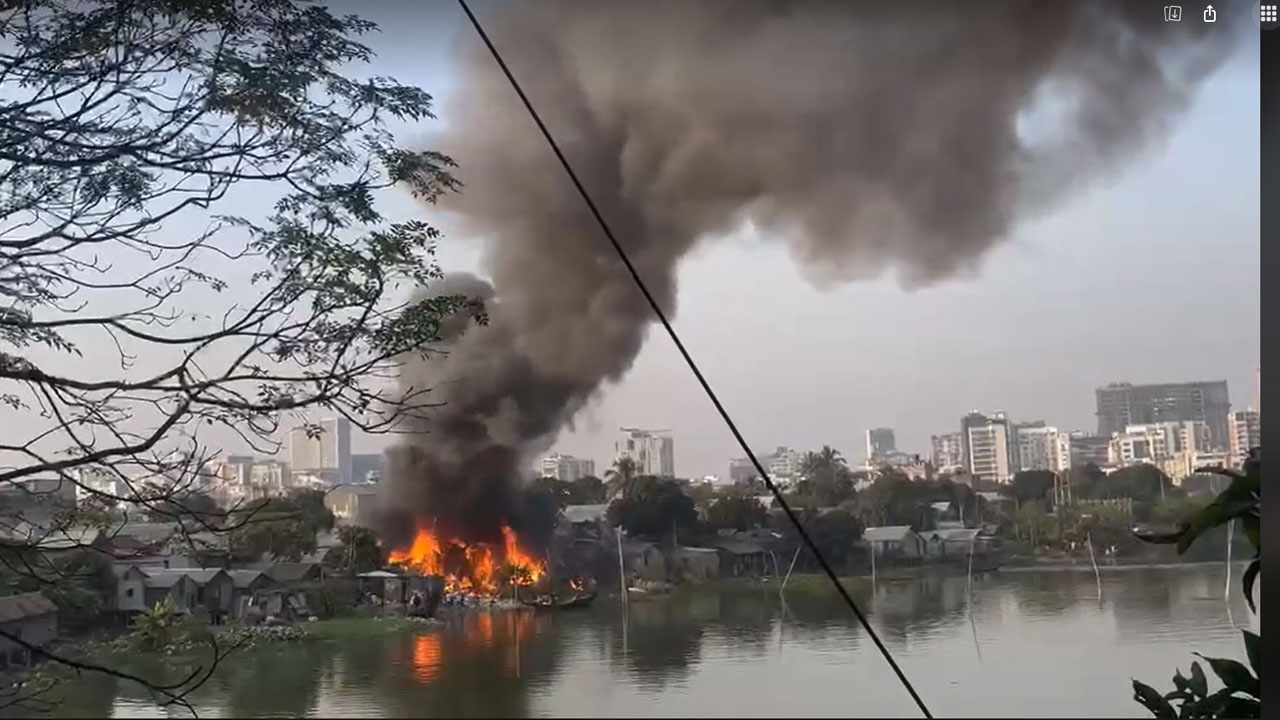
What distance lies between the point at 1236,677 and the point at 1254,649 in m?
0.07

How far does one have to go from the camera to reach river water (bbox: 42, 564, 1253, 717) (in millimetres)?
1407

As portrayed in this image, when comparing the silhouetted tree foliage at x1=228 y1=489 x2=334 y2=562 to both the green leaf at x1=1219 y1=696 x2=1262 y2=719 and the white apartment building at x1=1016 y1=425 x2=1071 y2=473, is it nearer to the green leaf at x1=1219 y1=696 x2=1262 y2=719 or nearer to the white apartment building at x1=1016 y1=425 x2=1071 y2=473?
the white apartment building at x1=1016 y1=425 x2=1071 y2=473

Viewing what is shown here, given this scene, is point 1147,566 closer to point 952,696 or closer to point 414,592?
point 952,696

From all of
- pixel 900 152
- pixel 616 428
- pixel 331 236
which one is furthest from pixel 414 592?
pixel 900 152

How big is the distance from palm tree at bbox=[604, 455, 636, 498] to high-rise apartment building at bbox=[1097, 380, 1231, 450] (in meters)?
0.70

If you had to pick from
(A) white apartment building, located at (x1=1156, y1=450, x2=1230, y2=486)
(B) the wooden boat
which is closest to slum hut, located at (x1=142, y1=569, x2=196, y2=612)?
(B) the wooden boat

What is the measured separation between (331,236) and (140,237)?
27cm

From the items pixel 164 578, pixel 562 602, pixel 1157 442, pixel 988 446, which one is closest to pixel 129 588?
pixel 164 578

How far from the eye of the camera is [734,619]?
145cm

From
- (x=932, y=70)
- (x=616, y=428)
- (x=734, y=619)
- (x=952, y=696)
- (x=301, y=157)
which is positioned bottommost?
Answer: (x=952, y=696)

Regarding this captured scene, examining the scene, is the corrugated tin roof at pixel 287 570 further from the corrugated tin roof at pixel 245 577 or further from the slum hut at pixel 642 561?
the slum hut at pixel 642 561

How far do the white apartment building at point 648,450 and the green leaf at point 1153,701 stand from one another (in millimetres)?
692

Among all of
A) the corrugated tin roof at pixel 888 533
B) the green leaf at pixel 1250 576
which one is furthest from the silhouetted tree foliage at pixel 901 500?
the green leaf at pixel 1250 576

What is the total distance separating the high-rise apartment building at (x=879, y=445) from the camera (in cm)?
146
